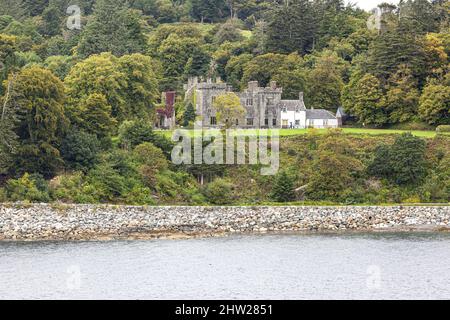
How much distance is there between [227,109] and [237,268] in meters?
28.2

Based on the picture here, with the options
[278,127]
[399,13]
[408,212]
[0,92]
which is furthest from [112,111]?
[399,13]

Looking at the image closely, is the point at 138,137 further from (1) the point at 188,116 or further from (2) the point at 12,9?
(2) the point at 12,9

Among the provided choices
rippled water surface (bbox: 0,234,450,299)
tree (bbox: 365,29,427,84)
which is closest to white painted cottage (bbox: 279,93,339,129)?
tree (bbox: 365,29,427,84)

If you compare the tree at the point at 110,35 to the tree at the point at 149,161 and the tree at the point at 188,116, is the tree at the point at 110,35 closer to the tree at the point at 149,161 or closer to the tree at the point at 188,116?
the tree at the point at 188,116

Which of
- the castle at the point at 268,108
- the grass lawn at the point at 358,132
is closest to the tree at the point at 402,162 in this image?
the grass lawn at the point at 358,132

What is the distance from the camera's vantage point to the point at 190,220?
59.8 meters

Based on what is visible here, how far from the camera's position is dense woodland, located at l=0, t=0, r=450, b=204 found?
6450 cm

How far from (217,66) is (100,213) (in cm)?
3600

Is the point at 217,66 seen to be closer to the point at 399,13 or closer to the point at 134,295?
the point at 399,13

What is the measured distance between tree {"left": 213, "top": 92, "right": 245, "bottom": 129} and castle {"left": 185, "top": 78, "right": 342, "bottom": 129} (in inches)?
75.3

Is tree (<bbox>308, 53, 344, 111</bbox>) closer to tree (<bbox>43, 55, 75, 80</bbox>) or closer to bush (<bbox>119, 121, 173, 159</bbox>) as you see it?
tree (<bbox>43, 55, 75, 80</bbox>)

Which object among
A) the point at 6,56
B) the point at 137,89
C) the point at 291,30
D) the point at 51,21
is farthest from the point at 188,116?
the point at 51,21

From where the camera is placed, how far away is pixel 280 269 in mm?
49219

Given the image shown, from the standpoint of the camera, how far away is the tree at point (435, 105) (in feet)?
249
